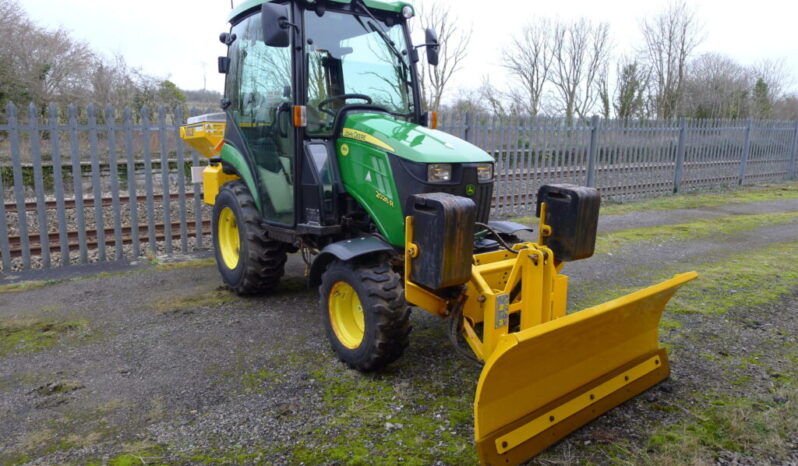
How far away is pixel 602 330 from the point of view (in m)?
3.21

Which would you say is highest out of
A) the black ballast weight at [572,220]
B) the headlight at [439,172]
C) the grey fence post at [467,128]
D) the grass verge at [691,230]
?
the grey fence post at [467,128]

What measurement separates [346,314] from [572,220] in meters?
1.77

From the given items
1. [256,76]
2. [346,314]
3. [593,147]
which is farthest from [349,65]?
[593,147]

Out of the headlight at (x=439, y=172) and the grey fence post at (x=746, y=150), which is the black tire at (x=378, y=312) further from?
the grey fence post at (x=746, y=150)

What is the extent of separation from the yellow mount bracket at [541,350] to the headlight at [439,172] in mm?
486

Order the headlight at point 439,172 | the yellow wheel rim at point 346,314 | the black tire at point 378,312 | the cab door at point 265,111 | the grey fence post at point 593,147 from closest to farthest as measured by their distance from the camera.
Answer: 1. the black tire at point 378,312
2. the headlight at point 439,172
3. the yellow wheel rim at point 346,314
4. the cab door at point 265,111
5. the grey fence post at point 593,147

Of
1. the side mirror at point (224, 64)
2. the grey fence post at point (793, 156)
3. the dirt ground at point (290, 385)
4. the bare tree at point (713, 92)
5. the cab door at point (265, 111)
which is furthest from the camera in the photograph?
the bare tree at point (713, 92)

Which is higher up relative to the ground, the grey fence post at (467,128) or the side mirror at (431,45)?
the side mirror at (431,45)

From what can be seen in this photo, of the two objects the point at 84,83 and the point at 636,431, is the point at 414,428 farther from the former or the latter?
the point at 84,83

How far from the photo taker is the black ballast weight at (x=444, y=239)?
310cm

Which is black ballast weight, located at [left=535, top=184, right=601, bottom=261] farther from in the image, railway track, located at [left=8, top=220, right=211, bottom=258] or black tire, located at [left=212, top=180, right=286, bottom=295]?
railway track, located at [left=8, top=220, right=211, bottom=258]

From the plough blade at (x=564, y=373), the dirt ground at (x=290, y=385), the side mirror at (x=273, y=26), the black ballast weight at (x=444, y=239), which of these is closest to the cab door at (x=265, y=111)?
the side mirror at (x=273, y=26)

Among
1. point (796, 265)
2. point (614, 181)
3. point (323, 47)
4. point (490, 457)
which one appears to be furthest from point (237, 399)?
point (614, 181)

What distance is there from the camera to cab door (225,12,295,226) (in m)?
4.54
